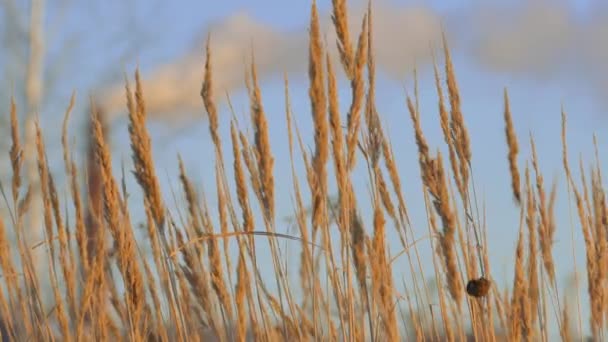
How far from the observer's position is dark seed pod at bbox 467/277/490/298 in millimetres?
1981

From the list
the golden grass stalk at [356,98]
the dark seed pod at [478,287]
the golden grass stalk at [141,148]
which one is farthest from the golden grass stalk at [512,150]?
the golden grass stalk at [141,148]

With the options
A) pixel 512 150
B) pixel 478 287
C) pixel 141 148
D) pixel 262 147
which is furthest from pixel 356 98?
pixel 512 150

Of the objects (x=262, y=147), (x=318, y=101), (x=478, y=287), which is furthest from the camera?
(x=478, y=287)

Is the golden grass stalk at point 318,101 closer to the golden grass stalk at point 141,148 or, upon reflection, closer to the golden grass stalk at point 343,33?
the golden grass stalk at point 343,33

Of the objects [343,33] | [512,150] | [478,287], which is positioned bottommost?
[478,287]

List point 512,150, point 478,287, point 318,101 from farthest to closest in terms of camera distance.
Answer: point 512,150 < point 478,287 < point 318,101

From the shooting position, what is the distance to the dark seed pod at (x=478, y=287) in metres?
1.98

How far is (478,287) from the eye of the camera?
6.50 feet

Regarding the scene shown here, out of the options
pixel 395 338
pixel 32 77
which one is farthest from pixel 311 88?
pixel 32 77

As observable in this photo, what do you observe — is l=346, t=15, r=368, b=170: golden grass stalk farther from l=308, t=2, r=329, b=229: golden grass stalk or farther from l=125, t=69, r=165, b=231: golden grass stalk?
l=125, t=69, r=165, b=231: golden grass stalk

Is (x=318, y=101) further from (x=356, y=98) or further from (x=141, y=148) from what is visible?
(x=141, y=148)

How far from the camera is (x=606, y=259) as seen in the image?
7.43 ft

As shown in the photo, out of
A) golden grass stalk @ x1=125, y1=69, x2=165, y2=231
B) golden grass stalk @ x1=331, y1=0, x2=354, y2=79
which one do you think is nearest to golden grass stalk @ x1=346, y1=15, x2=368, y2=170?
golden grass stalk @ x1=331, y1=0, x2=354, y2=79

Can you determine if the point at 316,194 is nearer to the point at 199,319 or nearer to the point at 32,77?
the point at 199,319
